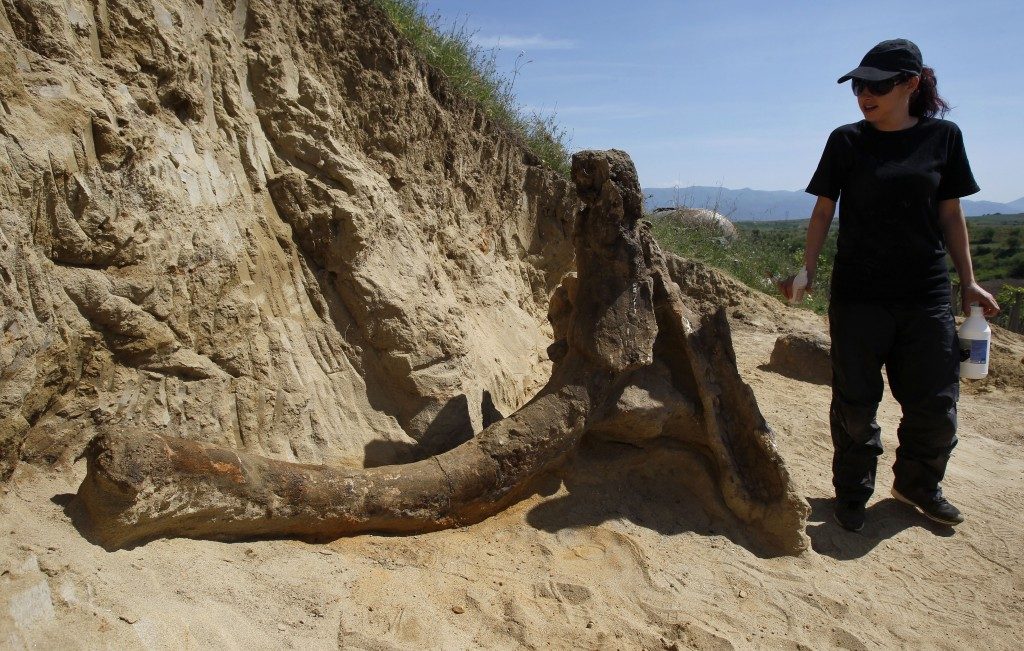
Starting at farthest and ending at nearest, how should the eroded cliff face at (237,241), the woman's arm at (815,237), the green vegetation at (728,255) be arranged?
the green vegetation at (728,255) < the woman's arm at (815,237) < the eroded cliff face at (237,241)

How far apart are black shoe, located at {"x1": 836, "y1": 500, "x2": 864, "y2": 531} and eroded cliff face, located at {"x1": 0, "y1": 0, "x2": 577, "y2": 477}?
1.72 metres

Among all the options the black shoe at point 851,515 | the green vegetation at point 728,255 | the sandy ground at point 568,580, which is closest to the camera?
the sandy ground at point 568,580

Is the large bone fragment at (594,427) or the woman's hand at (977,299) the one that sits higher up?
the woman's hand at (977,299)

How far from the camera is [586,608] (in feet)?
8.63

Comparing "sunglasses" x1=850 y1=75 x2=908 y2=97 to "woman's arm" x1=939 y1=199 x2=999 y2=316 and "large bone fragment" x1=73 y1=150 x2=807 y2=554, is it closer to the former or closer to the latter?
"woman's arm" x1=939 y1=199 x2=999 y2=316

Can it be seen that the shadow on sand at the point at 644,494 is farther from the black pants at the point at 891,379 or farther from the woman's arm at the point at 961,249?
the woman's arm at the point at 961,249

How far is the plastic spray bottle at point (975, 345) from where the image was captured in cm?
337

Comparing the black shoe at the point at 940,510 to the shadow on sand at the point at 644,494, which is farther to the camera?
the black shoe at the point at 940,510

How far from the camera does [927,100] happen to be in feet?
11.0

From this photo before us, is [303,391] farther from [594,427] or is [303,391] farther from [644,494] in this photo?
[644,494]

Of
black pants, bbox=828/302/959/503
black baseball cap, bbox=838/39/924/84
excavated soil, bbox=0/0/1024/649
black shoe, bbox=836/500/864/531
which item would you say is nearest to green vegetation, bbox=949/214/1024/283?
black pants, bbox=828/302/959/503

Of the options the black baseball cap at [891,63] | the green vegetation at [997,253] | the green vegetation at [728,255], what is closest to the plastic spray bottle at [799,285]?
the black baseball cap at [891,63]

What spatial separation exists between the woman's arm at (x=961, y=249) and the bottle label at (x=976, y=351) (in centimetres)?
13

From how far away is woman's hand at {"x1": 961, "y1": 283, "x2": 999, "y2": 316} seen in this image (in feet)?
11.0
